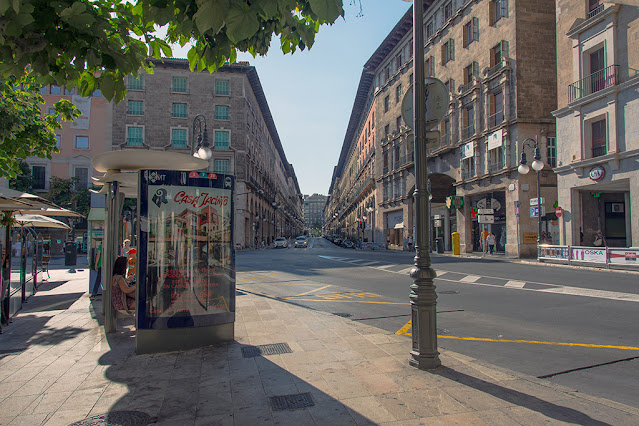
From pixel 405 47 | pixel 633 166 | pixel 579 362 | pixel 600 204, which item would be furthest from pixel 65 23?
pixel 405 47

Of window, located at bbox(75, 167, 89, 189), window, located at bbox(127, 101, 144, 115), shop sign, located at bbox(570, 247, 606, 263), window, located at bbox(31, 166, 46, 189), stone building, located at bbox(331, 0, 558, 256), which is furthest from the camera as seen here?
window, located at bbox(127, 101, 144, 115)

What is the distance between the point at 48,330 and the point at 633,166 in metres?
23.7

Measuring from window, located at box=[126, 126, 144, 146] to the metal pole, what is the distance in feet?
155

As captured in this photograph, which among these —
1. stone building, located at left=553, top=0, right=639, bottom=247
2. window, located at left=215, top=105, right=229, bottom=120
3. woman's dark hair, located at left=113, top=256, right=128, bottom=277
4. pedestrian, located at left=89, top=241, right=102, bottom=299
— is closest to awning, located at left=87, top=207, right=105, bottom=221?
pedestrian, located at left=89, top=241, right=102, bottom=299

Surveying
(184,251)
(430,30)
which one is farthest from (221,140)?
(184,251)

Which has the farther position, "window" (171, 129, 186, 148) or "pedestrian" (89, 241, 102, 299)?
"window" (171, 129, 186, 148)

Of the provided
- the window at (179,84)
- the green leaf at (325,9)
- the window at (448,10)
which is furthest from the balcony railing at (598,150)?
the window at (179,84)

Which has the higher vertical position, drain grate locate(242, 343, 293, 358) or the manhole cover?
drain grate locate(242, 343, 293, 358)

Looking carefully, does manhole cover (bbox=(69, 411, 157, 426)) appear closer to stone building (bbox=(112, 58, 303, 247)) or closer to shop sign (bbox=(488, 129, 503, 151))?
shop sign (bbox=(488, 129, 503, 151))

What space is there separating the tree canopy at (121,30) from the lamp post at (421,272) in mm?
1731

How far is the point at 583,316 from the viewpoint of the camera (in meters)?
7.92

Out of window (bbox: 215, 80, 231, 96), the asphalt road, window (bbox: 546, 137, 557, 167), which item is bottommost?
the asphalt road

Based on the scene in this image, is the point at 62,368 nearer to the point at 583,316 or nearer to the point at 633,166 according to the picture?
the point at 583,316

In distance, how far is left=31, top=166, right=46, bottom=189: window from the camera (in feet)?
147
